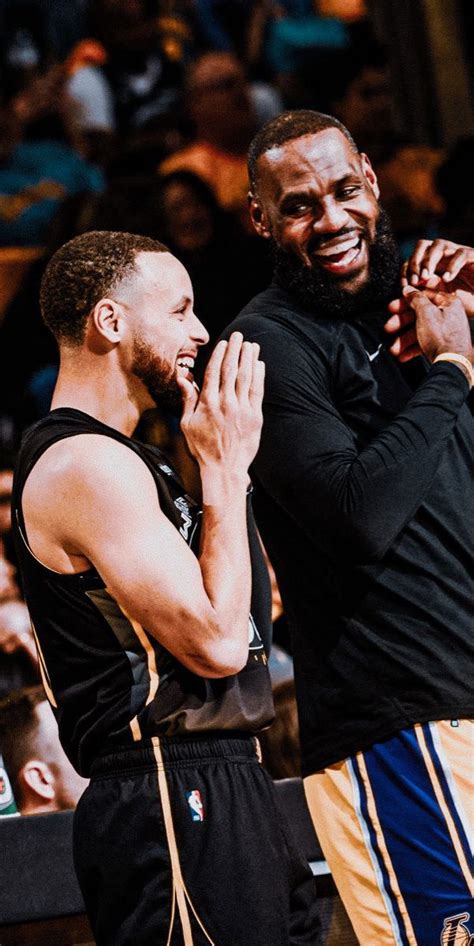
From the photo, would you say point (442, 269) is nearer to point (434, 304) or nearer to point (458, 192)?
point (434, 304)

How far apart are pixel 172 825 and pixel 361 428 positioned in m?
0.67

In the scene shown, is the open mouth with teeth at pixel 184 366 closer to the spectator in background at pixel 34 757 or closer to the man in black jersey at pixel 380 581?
the man in black jersey at pixel 380 581

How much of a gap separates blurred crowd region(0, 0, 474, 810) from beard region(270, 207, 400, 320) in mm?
2528

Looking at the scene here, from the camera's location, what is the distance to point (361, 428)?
6.42 ft

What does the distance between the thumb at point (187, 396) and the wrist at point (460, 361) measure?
14.8 inches

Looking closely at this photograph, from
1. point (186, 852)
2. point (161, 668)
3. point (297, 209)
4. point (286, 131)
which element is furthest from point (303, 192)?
point (186, 852)

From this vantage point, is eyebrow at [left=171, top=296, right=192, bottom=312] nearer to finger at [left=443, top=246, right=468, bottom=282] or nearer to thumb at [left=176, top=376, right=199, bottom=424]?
thumb at [left=176, top=376, right=199, bottom=424]

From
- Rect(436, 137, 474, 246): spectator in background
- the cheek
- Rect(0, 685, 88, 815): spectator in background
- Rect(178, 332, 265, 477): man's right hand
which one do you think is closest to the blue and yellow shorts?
Rect(178, 332, 265, 477): man's right hand

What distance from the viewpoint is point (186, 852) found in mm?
1727

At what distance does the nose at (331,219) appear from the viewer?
2.06 m

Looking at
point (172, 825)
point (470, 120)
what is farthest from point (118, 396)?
point (470, 120)

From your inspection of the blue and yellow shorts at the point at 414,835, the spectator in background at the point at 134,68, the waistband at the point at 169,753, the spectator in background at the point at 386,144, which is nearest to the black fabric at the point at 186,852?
the waistband at the point at 169,753

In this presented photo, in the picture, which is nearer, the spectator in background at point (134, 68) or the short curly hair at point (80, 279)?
the short curly hair at point (80, 279)

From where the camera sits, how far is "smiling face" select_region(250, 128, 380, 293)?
6.81ft
